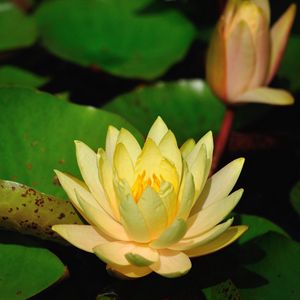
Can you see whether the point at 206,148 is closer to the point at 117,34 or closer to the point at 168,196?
the point at 168,196

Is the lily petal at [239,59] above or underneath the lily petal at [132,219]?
above

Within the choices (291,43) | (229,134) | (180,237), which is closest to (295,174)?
(229,134)

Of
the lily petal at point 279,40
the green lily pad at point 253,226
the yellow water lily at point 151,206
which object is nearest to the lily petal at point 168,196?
the yellow water lily at point 151,206

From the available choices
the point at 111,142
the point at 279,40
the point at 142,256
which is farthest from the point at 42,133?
the point at 279,40

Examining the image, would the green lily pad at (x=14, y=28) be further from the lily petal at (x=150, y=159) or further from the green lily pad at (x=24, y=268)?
the lily petal at (x=150, y=159)

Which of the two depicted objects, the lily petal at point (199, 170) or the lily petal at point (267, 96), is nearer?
the lily petal at point (199, 170)

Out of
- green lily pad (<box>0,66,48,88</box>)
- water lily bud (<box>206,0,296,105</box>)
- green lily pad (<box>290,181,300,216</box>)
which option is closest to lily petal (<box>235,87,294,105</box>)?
water lily bud (<box>206,0,296,105</box>)
